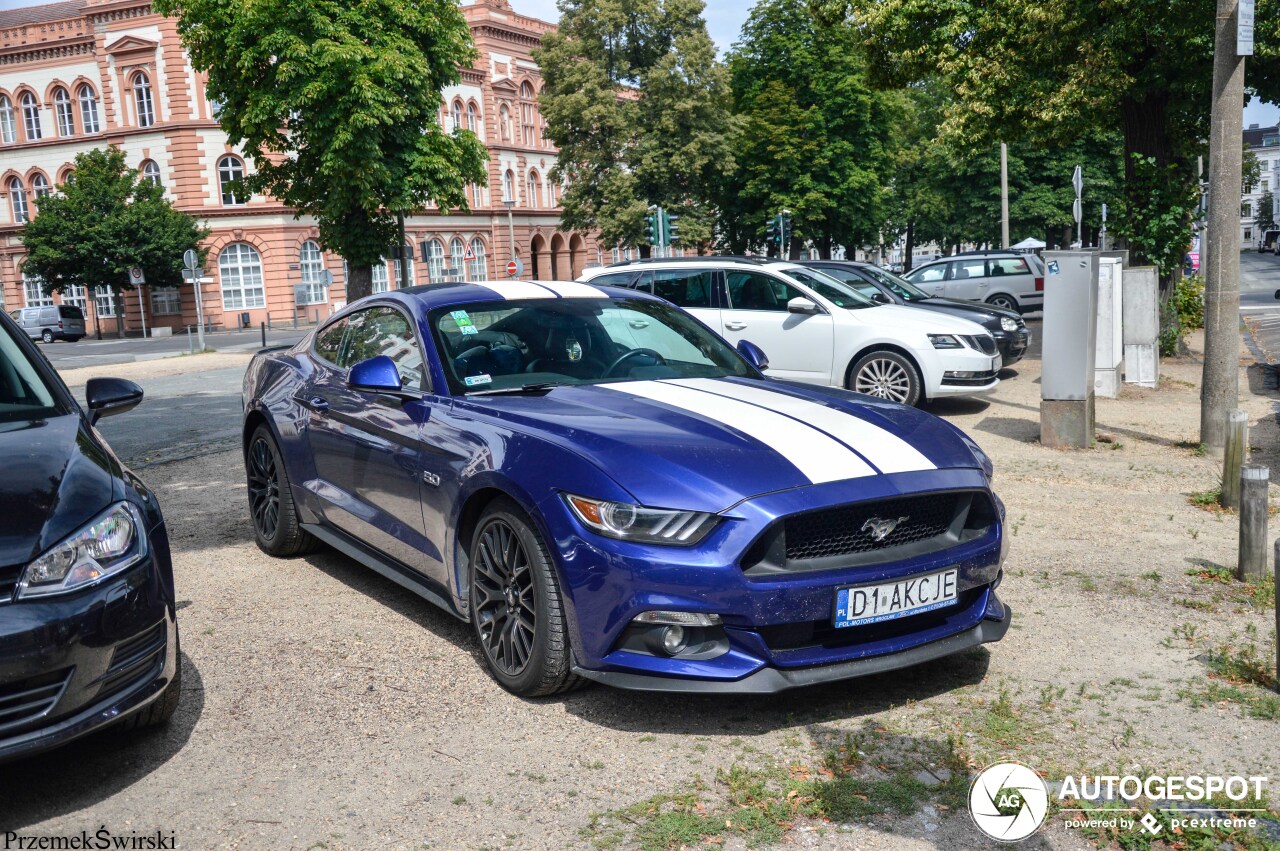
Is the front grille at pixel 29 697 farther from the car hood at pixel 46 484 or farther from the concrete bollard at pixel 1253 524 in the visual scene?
the concrete bollard at pixel 1253 524

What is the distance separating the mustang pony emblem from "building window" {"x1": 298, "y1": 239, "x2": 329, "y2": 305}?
55.3 meters

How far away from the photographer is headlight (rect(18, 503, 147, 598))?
3.49m

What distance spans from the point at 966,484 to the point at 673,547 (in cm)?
119

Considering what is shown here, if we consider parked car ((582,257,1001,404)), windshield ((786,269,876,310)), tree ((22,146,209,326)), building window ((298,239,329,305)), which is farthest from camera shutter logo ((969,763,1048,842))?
building window ((298,239,329,305))

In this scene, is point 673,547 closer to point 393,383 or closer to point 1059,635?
point 393,383

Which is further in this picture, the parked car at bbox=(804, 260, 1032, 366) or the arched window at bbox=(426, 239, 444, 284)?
the arched window at bbox=(426, 239, 444, 284)

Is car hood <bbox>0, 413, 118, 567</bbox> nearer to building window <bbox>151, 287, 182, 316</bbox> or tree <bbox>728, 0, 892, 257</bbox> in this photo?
tree <bbox>728, 0, 892, 257</bbox>

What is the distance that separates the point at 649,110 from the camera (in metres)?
48.8

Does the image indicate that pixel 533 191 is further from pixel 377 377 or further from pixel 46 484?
pixel 46 484

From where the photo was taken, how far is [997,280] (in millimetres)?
26766

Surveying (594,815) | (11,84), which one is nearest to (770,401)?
(594,815)

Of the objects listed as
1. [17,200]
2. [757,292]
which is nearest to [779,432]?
[757,292]

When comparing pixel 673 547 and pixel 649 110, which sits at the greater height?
pixel 649 110

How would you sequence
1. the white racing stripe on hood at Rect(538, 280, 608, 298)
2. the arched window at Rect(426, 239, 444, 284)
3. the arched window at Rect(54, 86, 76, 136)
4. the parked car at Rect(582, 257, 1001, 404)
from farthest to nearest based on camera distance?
the arched window at Rect(426, 239, 444, 284) → the arched window at Rect(54, 86, 76, 136) → the parked car at Rect(582, 257, 1001, 404) → the white racing stripe on hood at Rect(538, 280, 608, 298)
